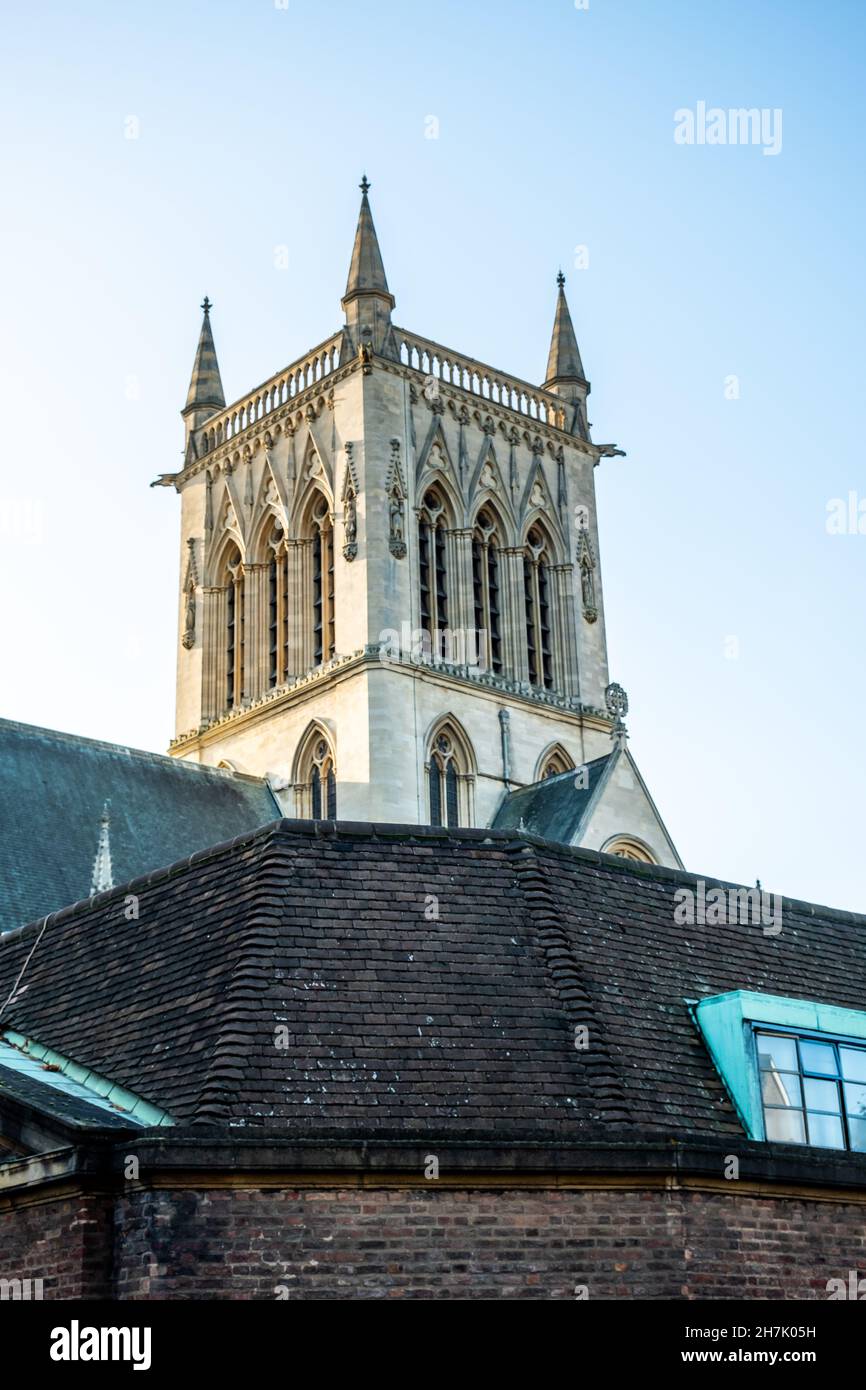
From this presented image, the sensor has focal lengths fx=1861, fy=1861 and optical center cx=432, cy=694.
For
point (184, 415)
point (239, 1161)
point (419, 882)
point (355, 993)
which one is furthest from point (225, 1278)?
point (184, 415)

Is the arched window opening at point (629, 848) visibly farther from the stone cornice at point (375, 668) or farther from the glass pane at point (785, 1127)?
the glass pane at point (785, 1127)

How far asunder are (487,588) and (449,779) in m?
6.62

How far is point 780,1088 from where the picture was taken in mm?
16797

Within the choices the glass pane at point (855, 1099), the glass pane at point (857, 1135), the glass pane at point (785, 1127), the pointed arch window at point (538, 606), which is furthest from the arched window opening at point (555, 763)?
the glass pane at point (785, 1127)

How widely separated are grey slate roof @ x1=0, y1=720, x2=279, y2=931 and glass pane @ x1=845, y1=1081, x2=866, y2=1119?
68.4 feet

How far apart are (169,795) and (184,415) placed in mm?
16831

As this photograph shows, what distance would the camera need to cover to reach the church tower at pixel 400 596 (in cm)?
4572

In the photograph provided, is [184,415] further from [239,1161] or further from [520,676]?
[239,1161]

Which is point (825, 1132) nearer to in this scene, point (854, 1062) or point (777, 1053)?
point (777, 1053)

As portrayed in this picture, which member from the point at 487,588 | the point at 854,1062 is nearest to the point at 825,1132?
the point at 854,1062

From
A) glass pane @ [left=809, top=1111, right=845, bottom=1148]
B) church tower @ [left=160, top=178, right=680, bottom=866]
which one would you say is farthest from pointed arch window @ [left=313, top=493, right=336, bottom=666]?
glass pane @ [left=809, top=1111, right=845, bottom=1148]

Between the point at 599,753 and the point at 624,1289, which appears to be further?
the point at 599,753

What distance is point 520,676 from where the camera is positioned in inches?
1965

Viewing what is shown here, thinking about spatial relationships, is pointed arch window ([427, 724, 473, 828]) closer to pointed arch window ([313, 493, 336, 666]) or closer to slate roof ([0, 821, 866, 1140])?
pointed arch window ([313, 493, 336, 666])
